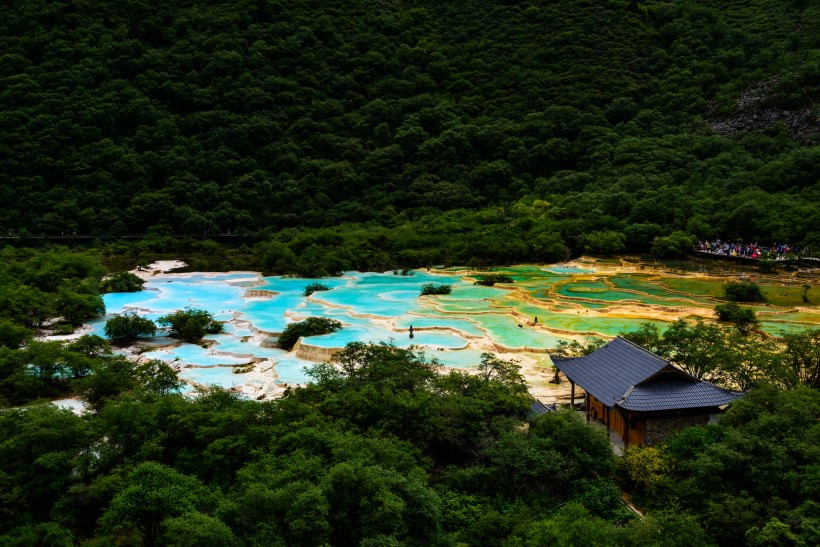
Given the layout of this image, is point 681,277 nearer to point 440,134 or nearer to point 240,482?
point 240,482

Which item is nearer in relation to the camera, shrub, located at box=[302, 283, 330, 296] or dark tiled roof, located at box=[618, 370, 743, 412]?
dark tiled roof, located at box=[618, 370, 743, 412]

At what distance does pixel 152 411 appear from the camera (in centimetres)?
1210

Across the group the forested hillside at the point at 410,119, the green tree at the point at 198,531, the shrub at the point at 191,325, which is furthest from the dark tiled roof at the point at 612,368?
the forested hillside at the point at 410,119

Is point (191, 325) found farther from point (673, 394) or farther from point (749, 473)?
point (749, 473)

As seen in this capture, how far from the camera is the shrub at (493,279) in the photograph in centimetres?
3469

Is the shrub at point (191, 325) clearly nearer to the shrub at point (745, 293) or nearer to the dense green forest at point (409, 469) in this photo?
the dense green forest at point (409, 469)

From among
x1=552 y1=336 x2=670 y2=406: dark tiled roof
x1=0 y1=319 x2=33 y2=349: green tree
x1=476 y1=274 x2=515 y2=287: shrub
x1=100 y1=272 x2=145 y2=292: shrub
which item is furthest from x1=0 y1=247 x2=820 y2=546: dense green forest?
x1=100 y1=272 x2=145 y2=292: shrub

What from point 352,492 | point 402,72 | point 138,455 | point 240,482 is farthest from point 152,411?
point 402,72

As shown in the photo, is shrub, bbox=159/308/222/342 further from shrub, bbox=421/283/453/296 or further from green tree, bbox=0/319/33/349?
shrub, bbox=421/283/453/296

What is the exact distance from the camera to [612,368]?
13781 millimetres

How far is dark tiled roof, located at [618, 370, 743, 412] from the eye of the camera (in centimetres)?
1207

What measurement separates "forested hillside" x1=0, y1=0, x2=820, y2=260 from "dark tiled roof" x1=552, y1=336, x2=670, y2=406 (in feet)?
94.6

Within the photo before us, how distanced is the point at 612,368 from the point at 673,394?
1.69 m

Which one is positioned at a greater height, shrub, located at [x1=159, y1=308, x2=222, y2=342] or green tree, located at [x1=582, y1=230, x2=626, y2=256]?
green tree, located at [x1=582, y1=230, x2=626, y2=256]
